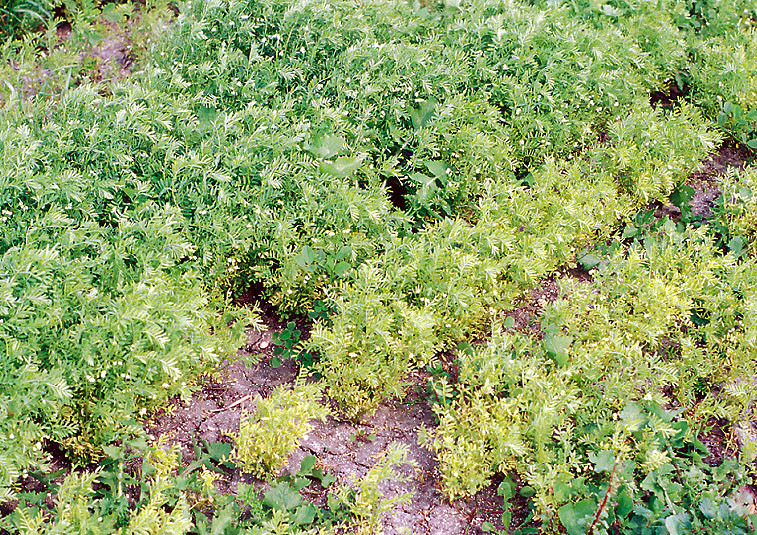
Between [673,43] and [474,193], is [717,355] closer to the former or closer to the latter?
[474,193]

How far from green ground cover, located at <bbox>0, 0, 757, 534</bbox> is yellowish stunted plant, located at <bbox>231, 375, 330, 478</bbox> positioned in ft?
0.22

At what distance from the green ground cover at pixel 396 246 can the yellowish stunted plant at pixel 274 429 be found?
66 mm

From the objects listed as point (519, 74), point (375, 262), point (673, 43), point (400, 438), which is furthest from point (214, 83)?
point (673, 43)

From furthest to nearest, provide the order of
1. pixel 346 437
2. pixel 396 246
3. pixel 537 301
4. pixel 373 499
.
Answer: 1. pixel 537 301
2. pixel 396 246
3. pixel 346 437
4. pixel 373 499

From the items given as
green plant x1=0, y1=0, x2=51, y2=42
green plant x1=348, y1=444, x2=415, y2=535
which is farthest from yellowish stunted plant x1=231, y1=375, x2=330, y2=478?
green plant x1=0, y1=0, x2=51, y2=42

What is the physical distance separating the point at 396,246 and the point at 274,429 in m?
1.21

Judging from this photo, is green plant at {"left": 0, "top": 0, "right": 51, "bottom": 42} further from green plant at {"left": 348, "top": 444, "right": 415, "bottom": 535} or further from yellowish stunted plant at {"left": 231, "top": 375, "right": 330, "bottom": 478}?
green plant at {"left": 348, "top": 444, "right": 415, "bottom": 535}

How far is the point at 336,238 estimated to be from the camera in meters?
3.70

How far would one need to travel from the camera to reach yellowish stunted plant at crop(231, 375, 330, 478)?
294 centimetres

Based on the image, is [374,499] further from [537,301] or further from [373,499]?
→ [537,301]

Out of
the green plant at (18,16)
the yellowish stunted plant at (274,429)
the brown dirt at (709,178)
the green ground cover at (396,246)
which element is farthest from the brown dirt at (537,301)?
the green plant at (18,16)

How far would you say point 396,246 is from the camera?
3.73 m

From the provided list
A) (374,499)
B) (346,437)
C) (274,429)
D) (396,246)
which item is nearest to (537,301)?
(396,246)

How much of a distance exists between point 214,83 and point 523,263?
1989 millimetres
